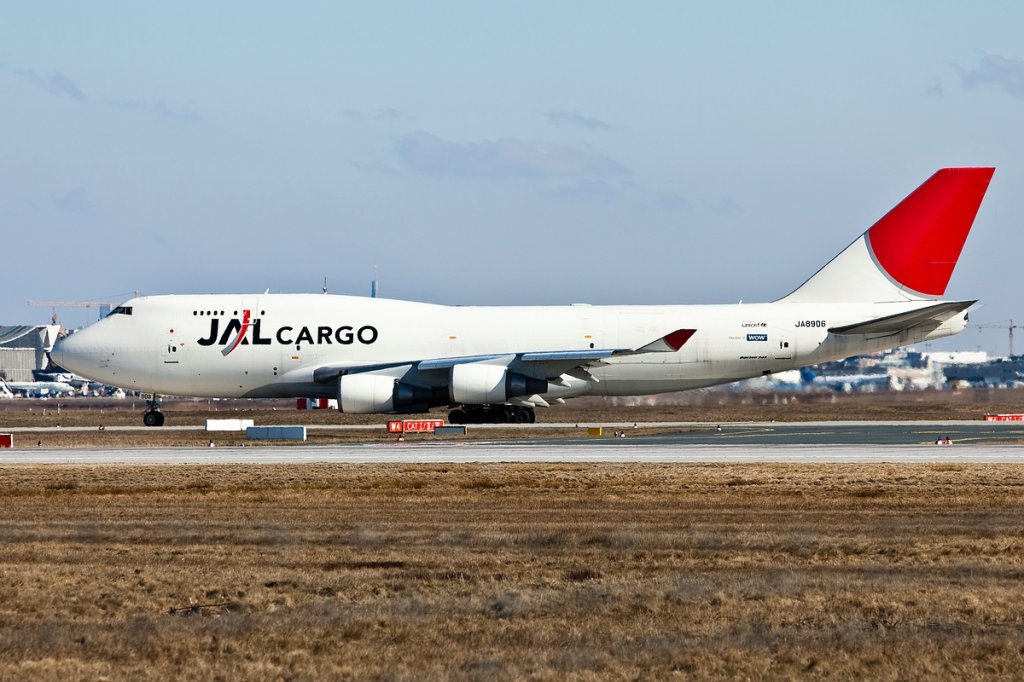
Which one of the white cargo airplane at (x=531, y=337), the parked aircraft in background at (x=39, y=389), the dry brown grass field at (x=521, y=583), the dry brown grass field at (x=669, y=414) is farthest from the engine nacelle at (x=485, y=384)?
the parked aircraft in background at (x=39, y=389)

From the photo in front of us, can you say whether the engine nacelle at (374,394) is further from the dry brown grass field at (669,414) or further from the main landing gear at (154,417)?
the main landing gear at (154,417)

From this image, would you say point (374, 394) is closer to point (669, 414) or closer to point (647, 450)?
point (647, 450)

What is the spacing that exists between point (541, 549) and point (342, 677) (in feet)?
19.7

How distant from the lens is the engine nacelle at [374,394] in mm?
40656

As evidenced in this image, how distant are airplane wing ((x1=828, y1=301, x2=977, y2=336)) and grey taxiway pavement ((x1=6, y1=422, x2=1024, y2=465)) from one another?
368 cm

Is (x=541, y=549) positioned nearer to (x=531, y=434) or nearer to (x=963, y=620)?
(x=963, y=620)

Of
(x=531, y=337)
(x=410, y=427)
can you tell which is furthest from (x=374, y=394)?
(x=531, y=337)

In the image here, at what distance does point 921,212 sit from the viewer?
139 ft

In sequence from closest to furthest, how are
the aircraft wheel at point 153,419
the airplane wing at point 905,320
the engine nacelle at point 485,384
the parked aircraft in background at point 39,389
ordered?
the airplane wing at point 905,320 < the engine nacelle at point 485,384 < the aircraft wheel at point 153,419 < the parked aircraft in background at point 39,389

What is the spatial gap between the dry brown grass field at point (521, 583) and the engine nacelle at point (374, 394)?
18734mm

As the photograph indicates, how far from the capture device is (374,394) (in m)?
40.8

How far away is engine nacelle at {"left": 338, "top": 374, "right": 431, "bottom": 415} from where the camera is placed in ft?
133

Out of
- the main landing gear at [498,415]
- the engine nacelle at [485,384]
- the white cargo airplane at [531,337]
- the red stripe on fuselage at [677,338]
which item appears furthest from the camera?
the main landing gear at [498,415]

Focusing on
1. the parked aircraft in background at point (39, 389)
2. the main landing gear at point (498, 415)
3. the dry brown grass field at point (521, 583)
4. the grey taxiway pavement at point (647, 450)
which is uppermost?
A: the parked aircraft in background at point (39, 389)
